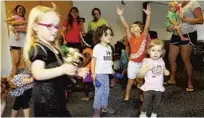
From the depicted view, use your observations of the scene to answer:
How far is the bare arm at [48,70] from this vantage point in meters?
1.99

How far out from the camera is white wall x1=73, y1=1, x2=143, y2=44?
650 centimetres

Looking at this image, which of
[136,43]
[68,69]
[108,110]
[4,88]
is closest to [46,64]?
[68,69]

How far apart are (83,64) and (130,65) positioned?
61 centimetres

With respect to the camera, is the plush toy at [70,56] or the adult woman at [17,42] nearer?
the plush toy at [70,56]

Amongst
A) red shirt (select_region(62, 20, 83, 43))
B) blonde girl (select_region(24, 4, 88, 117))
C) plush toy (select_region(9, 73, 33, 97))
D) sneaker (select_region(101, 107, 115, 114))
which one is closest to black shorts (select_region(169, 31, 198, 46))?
sneaker (select_region(101, 107, 115, 114))

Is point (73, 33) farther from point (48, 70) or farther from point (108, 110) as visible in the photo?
point (48, 70)

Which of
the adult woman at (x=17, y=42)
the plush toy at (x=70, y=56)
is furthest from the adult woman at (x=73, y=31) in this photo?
the plush toy at (x=70, y=56)

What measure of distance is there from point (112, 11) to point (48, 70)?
486cm

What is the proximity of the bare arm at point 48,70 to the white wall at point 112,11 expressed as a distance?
179 inches

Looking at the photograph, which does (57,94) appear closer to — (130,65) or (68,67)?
(68,67)

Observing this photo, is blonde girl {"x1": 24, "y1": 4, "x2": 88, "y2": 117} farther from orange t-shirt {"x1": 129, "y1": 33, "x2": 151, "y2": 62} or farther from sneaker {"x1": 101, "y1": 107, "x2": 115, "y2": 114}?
orange t-shirt {"x1": 129, "y1": 33, "x2": 151, "y2": 62}

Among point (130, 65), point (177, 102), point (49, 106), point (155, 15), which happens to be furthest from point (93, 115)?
point (155, 15)

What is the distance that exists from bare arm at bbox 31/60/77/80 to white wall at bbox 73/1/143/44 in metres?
4.54

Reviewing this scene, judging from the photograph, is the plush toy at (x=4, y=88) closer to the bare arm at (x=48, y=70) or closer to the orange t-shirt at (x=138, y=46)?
the bare arm at (x=48, y=70)
